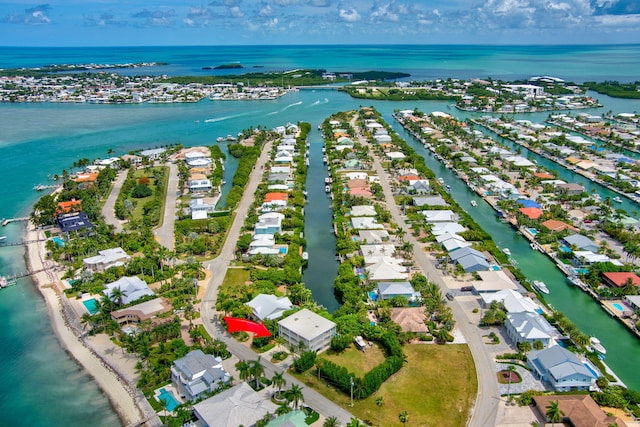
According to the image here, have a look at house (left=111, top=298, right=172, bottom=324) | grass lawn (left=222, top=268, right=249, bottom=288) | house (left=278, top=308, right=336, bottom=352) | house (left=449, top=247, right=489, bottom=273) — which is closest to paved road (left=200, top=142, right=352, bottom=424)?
grass lawn (left=222, top=268, right=249, bottom=288)

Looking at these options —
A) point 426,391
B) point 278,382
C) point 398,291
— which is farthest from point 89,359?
point 398,291

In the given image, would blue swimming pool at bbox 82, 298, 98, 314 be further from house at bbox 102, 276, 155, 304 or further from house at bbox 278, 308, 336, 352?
house at bbox 278, 308, 336, 352

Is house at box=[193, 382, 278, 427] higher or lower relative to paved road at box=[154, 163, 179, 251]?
higher

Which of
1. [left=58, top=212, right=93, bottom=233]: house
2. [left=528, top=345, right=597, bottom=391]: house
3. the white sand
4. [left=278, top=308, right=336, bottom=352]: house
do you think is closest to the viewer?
the white sand

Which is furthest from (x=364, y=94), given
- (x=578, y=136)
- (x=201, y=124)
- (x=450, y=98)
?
(x=578, y=136)

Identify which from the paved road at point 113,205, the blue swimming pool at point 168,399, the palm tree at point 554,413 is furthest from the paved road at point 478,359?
the paved road at point 113,205

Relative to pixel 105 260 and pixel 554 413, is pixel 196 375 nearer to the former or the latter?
pixel 554 413
